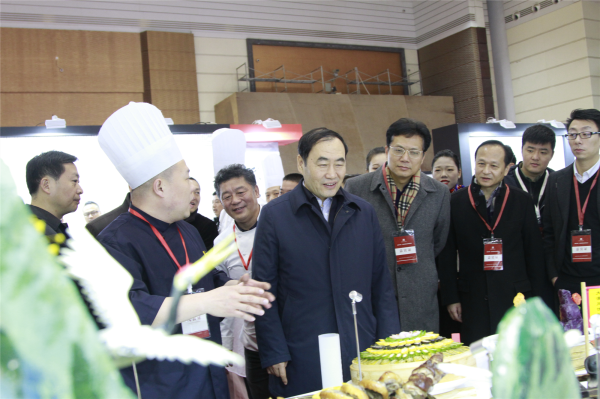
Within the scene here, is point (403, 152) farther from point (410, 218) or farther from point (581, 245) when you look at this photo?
point (581, 245)

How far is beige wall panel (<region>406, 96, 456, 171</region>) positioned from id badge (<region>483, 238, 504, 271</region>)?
7.65 meters

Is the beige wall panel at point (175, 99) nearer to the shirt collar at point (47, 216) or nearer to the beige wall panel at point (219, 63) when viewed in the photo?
the beige wall panel at point (219, 63)

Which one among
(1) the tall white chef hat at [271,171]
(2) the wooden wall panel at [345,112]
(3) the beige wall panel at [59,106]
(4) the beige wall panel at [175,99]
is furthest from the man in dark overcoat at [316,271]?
(4) the beige wall panel at [175,99]

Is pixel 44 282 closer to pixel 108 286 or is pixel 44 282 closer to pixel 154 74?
pixel 108 286

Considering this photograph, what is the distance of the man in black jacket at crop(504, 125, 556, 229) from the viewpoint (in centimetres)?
324

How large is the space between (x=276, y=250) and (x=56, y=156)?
139 cm

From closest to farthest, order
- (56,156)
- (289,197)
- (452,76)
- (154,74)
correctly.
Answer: (289,197) → (56,156) → (154,74) → (452,76)

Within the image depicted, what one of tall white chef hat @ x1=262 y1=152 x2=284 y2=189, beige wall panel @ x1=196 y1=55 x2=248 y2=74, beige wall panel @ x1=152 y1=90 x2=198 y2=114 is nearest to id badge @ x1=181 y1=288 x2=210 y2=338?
tall white chef hat @ x1=262 y1=152 x2=284 y2=189

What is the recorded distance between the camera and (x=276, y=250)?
6.55 ft

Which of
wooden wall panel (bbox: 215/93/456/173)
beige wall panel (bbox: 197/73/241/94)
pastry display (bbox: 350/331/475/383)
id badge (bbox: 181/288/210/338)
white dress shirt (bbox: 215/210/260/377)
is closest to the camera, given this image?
pastry display (bbox: 350/331/475/383)

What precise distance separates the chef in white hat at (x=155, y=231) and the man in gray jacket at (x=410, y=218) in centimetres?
118

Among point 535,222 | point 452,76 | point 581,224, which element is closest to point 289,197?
point 535,222

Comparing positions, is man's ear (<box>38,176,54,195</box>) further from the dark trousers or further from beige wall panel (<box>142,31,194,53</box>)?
beige wall panel (<box>142,31,194,53</box>)

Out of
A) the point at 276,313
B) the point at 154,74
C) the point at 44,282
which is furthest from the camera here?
the point at 154,74
